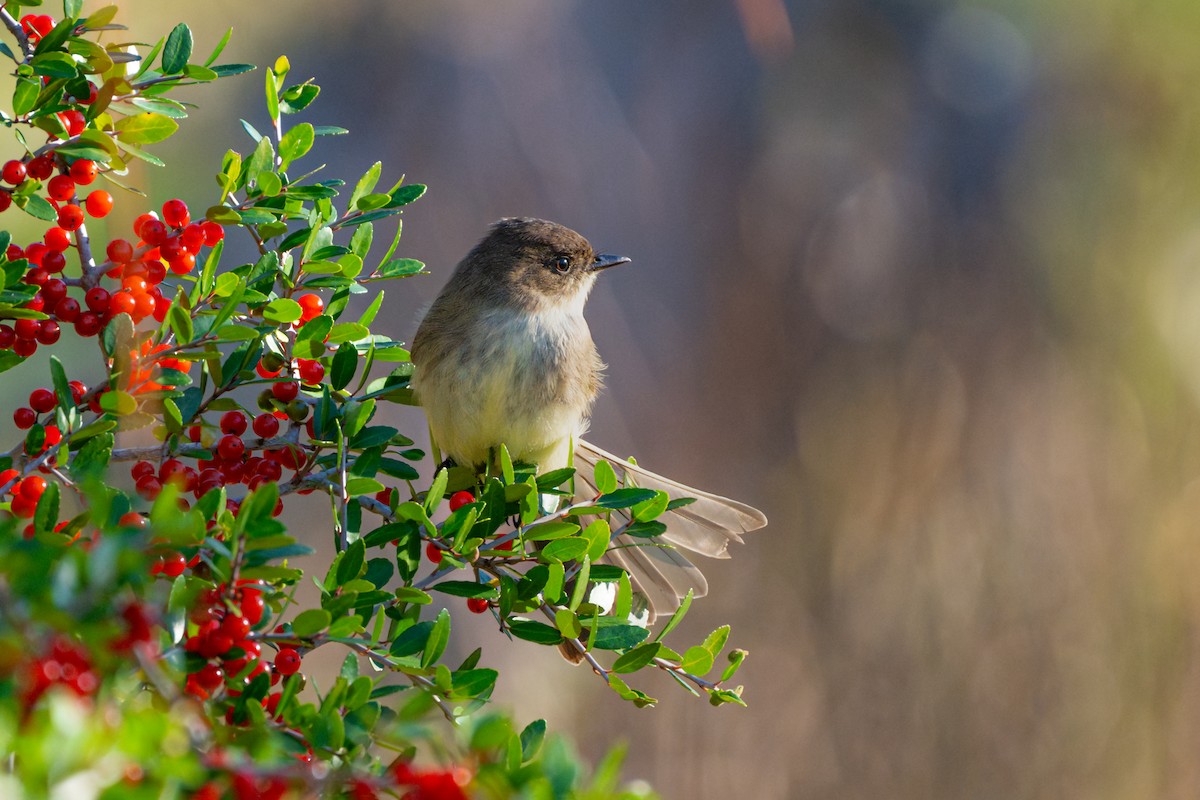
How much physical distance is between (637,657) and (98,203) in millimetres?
1347

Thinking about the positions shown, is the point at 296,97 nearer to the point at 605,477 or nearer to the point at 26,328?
the point at 26,328

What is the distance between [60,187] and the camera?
213cm

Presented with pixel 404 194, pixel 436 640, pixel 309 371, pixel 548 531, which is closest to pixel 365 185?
pixel 404 194

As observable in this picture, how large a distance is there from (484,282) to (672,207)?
701 cm

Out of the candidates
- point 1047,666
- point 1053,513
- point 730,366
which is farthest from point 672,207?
point 1047,666

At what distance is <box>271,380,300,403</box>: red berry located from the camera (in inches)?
93.8

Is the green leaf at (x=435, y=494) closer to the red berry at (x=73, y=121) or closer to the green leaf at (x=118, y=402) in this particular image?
the green leaf at (x=118, y=402)

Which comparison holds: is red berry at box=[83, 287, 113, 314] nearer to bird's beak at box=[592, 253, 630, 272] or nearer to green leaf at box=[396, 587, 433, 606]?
green leaf at box=[396, 587, 433, 606]

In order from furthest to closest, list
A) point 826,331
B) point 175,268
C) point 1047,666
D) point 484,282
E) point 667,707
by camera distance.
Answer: point 826,331 → point 667,707 → point 1047,666 → point 484,282 → point 175,268

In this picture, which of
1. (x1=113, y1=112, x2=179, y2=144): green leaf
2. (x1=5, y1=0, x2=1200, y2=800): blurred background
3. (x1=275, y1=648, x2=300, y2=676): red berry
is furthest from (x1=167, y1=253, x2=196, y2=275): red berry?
(x1=5, y1=0, x2=1200, y2=800): blurred background

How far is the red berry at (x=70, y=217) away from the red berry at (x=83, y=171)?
6cm

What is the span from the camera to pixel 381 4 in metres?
11.5

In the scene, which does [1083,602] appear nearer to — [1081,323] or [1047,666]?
[1047,666]

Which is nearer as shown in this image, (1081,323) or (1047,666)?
(1047,666)
